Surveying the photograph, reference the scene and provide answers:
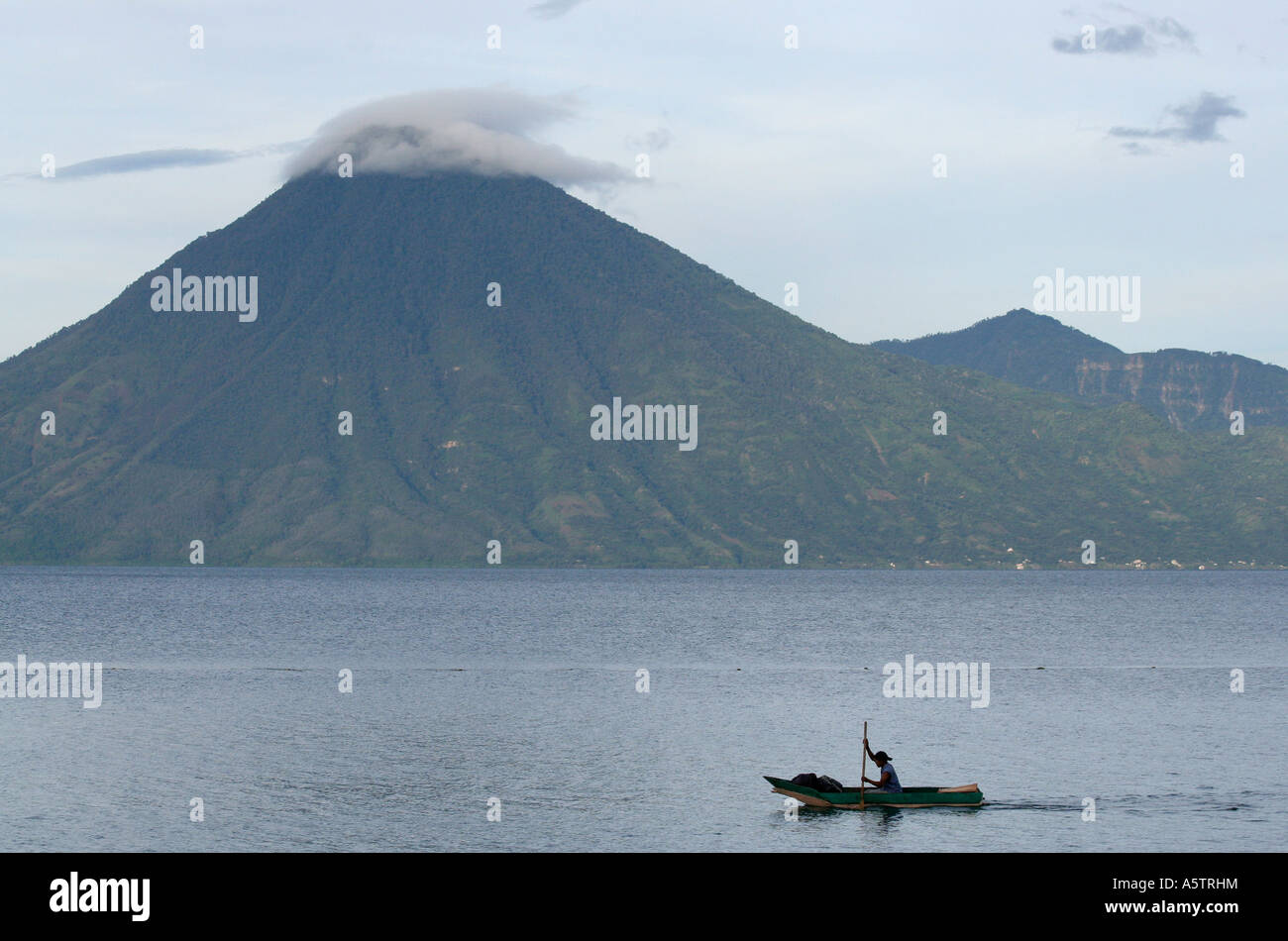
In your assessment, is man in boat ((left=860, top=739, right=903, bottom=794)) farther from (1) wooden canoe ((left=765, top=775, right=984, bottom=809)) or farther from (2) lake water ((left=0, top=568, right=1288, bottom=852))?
(2) lake water ((left=0, top=568, right=1288, bottom=852))

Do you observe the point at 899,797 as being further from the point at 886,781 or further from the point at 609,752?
the point at 609,752

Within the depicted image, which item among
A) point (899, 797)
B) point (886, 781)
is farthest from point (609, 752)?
point (899, 797)

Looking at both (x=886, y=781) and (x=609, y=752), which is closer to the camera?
(x=886, y=781)

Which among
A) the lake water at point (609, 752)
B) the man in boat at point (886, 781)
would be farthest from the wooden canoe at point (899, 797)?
the lake water at point (609, 752)

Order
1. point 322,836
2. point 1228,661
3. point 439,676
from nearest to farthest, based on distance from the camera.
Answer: point 322,836 → point 439,676 → point 1228,661

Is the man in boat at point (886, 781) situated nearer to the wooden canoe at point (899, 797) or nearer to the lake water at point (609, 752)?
the wooden canoe at point (899, 797)

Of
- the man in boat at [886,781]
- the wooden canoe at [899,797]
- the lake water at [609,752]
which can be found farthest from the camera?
the man in boat at [886,781]
